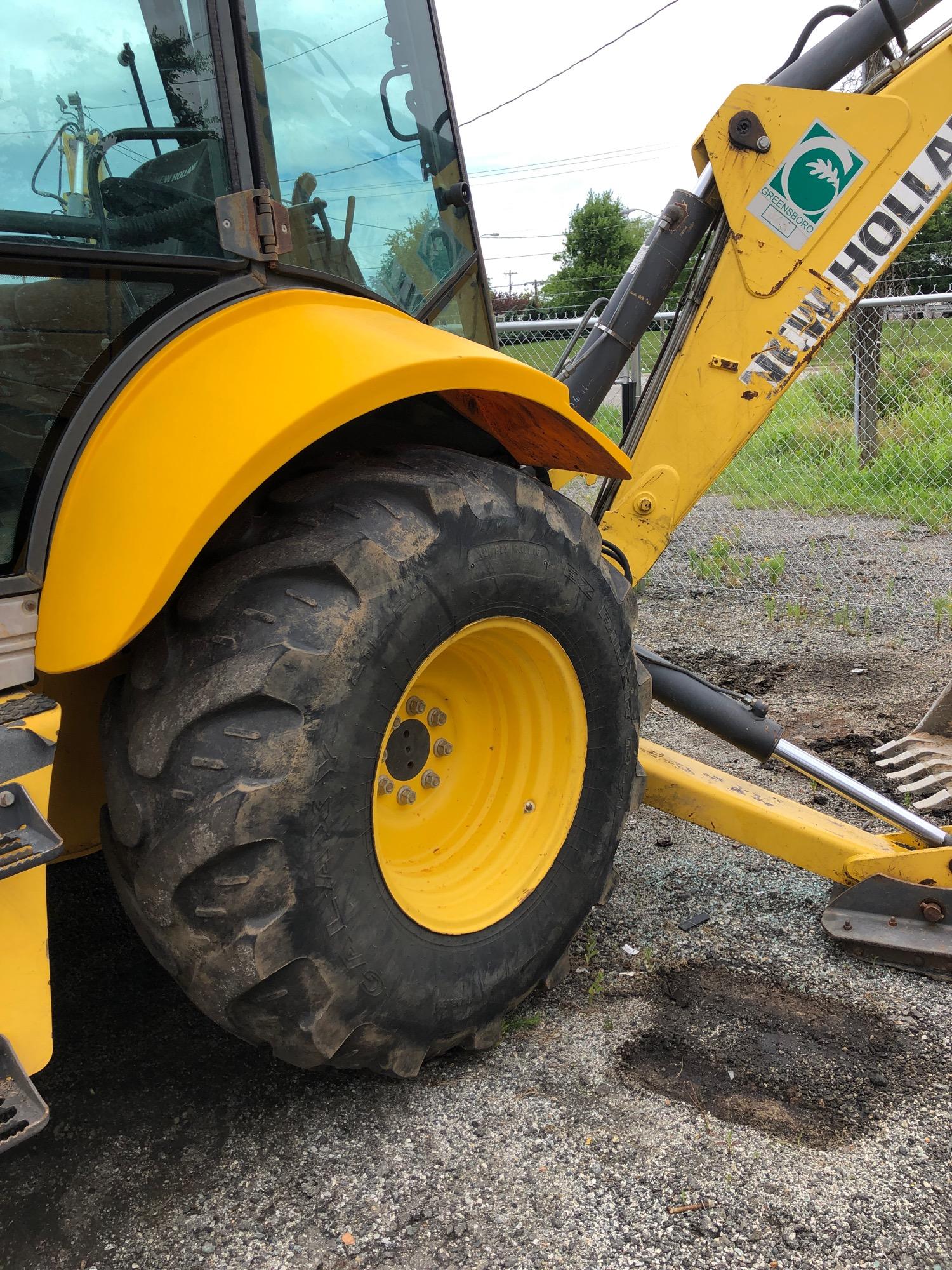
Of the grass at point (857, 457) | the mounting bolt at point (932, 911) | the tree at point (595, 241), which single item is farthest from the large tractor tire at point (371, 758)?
the tree at point (595, 241)

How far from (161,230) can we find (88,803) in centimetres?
117

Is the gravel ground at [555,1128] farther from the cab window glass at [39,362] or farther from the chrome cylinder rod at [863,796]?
the cab window glass at [39,362]

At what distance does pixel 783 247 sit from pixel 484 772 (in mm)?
1730

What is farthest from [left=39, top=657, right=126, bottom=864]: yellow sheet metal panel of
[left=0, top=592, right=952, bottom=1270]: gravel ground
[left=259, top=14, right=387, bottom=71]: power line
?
[left=259, top=14, right=387, bottom=71]: power line

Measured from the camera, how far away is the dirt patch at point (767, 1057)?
2.11 metres

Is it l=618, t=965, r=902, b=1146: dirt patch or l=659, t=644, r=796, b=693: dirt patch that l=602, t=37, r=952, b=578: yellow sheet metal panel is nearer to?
l=618, t=965, r=902, b=1146: dirt patch

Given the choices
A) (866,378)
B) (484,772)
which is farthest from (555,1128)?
(866,378)

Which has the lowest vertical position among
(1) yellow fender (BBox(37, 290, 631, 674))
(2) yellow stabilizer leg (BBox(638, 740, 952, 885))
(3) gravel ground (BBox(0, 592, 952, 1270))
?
(3) gravel ground (BBox(0, 592, 952, 1270))

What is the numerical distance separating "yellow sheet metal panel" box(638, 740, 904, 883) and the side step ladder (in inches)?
65.4

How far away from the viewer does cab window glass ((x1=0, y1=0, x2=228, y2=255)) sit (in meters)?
1.61

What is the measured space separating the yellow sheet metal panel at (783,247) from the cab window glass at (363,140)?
0.78m

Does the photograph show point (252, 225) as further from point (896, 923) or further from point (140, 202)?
point (896, 923)

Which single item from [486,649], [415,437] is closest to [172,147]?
[415,437]

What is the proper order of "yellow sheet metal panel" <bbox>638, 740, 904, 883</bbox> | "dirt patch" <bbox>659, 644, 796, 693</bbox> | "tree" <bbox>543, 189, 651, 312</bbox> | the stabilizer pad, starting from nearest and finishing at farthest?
1. the stabilizer pad
2. "yellow sheet metal panel" <bbox>638, 740, 904, 883</bbox>
3. "dirt patch" <bbox>659, 644, 796, 693</bbox>
4. "tree" <bbox>543, 189, 651, 312</bbox>
